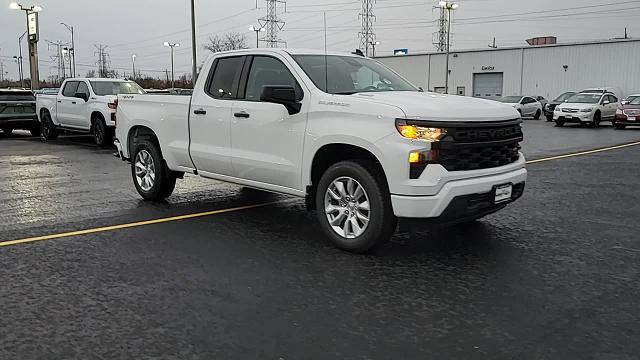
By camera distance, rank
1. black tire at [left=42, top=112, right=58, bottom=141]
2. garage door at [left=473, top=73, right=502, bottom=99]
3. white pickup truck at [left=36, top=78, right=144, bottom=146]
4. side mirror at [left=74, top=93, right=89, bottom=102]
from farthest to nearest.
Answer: garage door at [left=473, top=73, right=502, bottom=99], black tire at [left=42, top=112, right=58, bottom=141], side mirror at [left=74, top=93, right=89, bottom=102], white pickup truck at [left=36, top=78, right=144, bottom=146]

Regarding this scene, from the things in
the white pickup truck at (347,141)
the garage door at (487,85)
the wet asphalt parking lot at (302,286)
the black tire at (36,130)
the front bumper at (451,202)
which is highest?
the garage door at (487,85)

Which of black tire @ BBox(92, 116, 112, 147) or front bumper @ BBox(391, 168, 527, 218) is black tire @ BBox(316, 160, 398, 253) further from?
black tire @ BBox(92, 116, 112, 147)

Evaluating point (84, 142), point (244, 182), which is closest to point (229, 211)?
point (244, 182)

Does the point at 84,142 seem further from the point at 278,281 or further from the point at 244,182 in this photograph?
the point at 278,281

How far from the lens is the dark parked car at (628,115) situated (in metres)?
25.2

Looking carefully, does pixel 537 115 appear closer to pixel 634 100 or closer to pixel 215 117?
Answer: pixel 634 100

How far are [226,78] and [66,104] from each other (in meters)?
12.4

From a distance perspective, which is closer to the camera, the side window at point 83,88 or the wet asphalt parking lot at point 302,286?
the wet asphalt parking lot at point 302,286

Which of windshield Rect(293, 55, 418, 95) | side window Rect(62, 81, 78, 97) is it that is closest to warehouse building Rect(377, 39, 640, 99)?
side window Rect(62, 81, 78, 97)

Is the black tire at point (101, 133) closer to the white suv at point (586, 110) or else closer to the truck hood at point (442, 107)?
the truck hood at point (442, 107)

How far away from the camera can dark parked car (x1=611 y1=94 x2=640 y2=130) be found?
82.5 feet

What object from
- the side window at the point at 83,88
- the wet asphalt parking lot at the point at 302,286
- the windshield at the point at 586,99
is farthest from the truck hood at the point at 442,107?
the windshield at the point at 586,99

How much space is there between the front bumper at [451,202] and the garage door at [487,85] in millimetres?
50877

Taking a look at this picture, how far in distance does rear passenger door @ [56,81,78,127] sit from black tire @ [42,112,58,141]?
2.65ft
